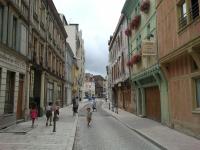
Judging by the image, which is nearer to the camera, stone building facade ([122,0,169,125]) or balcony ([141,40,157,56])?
stone building facade ([122,0,169,125])

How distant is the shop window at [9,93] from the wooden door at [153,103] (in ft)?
30.5

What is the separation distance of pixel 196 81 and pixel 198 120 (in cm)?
171

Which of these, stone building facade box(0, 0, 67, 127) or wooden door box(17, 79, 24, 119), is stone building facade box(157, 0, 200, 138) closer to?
stone building facade box(0, 0, 67, 127)

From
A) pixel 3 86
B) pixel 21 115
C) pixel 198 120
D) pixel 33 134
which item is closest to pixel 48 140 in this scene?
pixel 33 134

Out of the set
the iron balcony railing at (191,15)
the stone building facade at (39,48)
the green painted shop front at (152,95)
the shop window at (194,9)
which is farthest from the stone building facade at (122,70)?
the shop window at (194,9)

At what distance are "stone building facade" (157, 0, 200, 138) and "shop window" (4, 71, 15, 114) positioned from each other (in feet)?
27.7

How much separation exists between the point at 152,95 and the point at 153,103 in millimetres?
667

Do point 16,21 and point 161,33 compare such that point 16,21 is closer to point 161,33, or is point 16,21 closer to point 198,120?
point 161,33

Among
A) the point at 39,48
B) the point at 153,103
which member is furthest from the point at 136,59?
the point at 39,48

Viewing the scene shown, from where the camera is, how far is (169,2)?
Answer: 49.9 feet

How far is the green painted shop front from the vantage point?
1762 cm

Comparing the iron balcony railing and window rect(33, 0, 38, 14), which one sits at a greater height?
window rect(33, 0, 38, 14)

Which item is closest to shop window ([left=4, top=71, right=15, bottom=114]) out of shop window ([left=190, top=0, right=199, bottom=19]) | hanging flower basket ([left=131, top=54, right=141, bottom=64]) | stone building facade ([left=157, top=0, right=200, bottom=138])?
stone building facade ([left=157, top=0, right=200, bottom=138])

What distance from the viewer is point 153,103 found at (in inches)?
830
